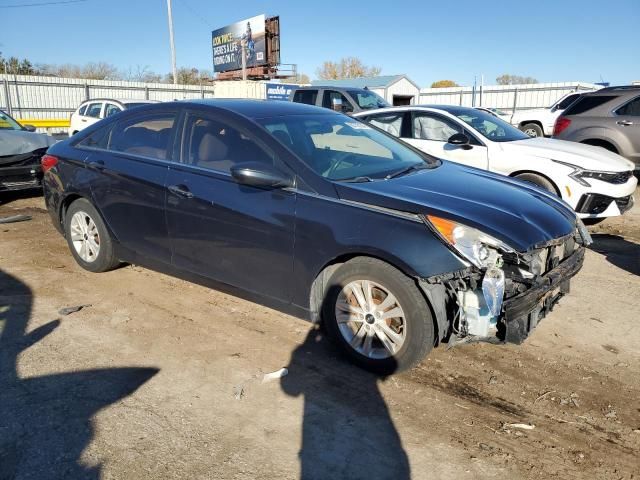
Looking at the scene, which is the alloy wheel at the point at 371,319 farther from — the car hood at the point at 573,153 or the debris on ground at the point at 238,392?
the car hood at the point at 573,153

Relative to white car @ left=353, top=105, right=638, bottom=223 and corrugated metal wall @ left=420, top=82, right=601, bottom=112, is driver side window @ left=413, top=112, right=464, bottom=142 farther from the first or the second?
corrugated metal wall @ left=420, top=82, right=601, bottom=112

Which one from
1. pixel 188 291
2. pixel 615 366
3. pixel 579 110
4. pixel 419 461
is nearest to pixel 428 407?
pixel 419 461

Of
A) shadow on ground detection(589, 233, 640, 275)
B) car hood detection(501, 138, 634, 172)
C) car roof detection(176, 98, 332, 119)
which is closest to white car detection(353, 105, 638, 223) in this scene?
car hood detection(501, 138, 634, 172)

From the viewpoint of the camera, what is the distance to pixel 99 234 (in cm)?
505

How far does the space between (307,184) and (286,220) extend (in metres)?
0.28

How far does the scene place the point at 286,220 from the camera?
367 cm

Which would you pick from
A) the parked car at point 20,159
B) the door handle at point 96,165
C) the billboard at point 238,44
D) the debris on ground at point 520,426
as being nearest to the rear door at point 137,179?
the door handle at point 96,165

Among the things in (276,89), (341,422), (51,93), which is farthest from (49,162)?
(276,89)

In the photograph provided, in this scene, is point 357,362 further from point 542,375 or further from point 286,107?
point 286,107

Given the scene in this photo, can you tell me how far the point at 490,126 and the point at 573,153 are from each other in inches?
52.4

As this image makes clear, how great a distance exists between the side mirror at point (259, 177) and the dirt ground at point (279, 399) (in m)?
1.17

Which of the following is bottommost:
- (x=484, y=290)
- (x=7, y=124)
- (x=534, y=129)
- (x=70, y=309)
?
(x=70, y=309)

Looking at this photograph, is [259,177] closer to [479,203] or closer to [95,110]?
[479,203]

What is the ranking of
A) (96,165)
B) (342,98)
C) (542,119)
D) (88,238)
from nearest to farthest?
(96,165), (88,238), (342,98), (542,119)
